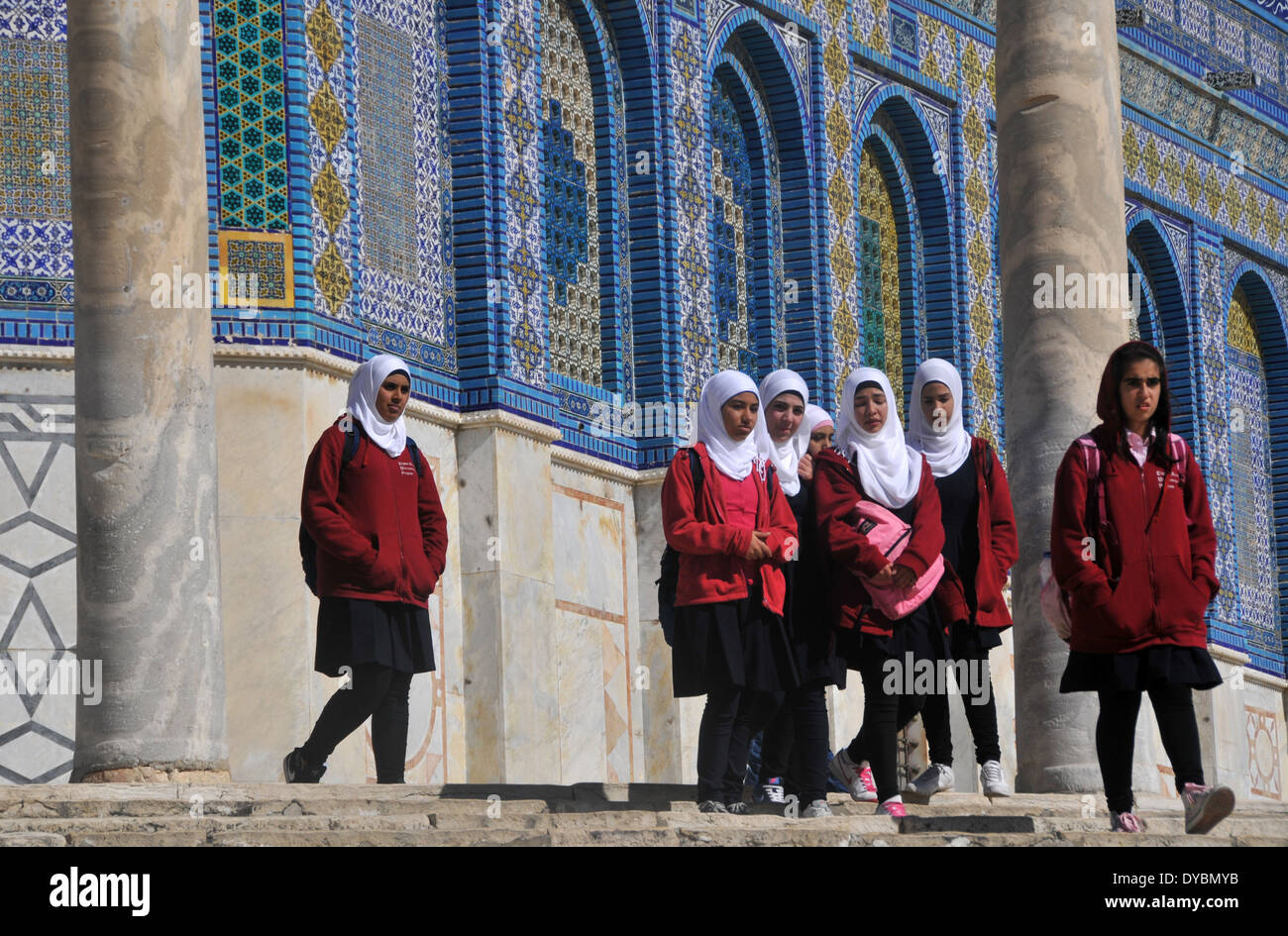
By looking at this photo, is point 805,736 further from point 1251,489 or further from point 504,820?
point 1251,489

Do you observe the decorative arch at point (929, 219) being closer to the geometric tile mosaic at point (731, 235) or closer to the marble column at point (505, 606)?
the geometric tile mosaic at point (731, 235)

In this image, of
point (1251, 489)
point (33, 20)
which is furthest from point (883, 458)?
point (1251, 489)

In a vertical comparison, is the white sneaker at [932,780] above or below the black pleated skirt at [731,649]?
below

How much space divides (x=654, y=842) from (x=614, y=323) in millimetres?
8177

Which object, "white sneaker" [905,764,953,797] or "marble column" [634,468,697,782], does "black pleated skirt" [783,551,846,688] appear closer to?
"white sneaker" [905,764,953,797]

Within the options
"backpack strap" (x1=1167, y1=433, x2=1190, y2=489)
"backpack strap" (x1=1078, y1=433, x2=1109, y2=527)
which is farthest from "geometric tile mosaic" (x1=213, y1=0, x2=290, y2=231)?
"backpack strap" (x1=1167, y1=433, x2=1190, y2=489)

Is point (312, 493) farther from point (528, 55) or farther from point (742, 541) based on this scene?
point (528, 55)

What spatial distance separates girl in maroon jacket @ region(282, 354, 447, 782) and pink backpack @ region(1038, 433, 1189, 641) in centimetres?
232

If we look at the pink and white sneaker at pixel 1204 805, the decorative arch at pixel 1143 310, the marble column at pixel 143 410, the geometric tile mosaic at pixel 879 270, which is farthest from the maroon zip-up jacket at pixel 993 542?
the decorative arch at pixel 1143 310

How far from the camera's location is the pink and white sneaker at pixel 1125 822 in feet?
24.5

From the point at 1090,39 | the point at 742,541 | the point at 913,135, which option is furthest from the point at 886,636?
the point at 913,135

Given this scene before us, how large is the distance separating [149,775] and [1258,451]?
14.6 m

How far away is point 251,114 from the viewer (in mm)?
12484

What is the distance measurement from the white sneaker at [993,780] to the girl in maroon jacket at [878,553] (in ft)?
→ 2.16
